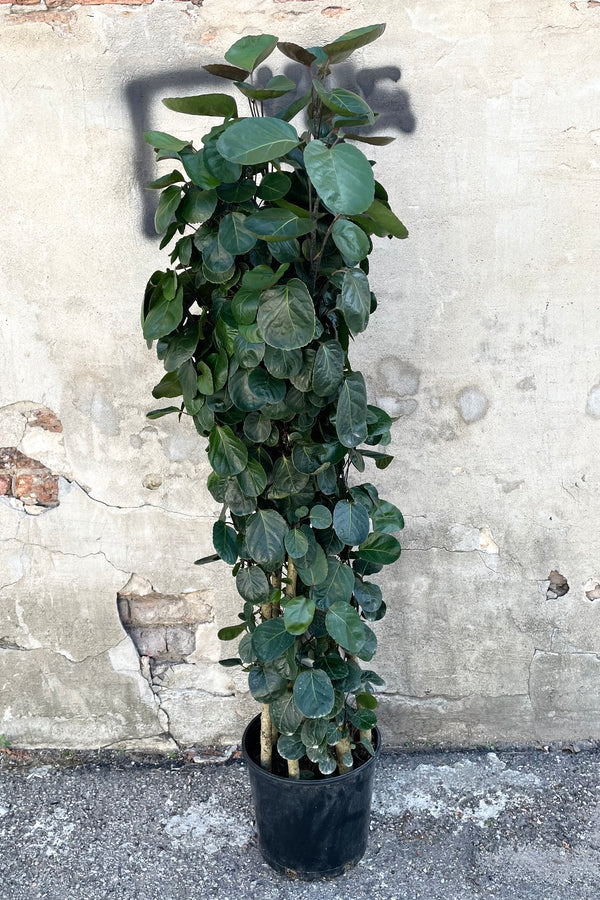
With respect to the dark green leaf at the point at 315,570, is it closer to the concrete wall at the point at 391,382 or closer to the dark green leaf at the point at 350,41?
Answer: the concrete wall at the point at 391,382

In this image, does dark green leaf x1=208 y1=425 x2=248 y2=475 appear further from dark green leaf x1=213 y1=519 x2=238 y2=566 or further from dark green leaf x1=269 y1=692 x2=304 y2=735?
dark green leaf x1=269 y1=692 x2=304 y2=735

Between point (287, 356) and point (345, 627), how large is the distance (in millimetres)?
640

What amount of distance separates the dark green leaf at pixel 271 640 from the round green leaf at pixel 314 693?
3.3 inches

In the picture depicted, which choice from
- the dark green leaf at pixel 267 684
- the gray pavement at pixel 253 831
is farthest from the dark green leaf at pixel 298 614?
the gray pavement at pixel 253 831

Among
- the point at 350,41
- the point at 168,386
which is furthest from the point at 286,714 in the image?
the point at 350,41

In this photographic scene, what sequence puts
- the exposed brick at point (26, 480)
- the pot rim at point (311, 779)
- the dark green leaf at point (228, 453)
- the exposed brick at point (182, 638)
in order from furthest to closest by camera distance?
the exposed brick at point (182, 638)
the exposed brick at point (26, 480)
the pot rim at point (311, 779)
the dark green leaf at point (228, 453)

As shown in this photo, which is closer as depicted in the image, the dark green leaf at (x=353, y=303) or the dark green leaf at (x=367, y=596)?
the dark green leaf at (x=353, y=303)

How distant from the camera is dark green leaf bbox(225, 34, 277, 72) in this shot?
1447 millimetres

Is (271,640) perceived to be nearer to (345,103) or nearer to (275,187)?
(275,187)

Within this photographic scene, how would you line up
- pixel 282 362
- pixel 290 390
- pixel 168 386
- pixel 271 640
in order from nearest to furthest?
pixel 282 362 → pixel 290 390 → pixel 271 640 → pixel 168 386

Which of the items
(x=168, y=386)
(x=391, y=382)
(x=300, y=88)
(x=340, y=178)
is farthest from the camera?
(x=391, y=382)

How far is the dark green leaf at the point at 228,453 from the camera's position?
1663mm

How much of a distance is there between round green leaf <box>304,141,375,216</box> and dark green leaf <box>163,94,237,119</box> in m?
0.26

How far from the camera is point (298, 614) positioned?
170 cm
